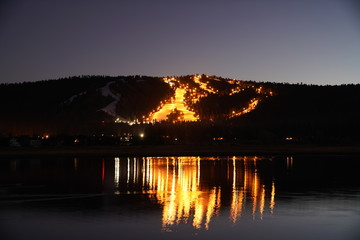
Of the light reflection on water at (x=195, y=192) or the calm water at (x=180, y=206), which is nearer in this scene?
the calm water at (x=180, y=206)

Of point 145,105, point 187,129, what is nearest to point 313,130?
point 187,129

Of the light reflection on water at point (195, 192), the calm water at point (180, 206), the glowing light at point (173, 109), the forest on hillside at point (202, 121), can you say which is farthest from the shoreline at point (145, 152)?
the glowing light at point (173, 109)

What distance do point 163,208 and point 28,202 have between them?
6.62 meters

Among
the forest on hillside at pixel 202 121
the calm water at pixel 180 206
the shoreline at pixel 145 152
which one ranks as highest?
the forest on hillside at pixel 202 121

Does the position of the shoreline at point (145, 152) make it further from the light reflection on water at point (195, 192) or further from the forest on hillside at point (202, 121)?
the light reflection on water at point (195, 192)

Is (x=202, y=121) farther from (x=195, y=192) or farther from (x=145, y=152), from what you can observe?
(x=195, y=192)

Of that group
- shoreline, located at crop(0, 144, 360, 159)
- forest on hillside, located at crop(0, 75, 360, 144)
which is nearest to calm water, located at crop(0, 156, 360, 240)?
Answer: shoreline, located at crop(0, 144, 360, 159)

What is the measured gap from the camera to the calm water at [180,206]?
1894cm

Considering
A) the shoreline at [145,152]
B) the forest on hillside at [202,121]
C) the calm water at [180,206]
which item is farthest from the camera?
the forest on hillside at [202,121]

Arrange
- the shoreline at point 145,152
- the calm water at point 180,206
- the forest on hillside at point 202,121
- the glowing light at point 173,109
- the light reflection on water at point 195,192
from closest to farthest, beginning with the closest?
the calm water at point 180,206, the light reflection on water at point 195,192, the shoreline at point 145,152, the forest on hillside at point 202,121, the glowing light at point 173,109

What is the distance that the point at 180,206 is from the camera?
2414cm

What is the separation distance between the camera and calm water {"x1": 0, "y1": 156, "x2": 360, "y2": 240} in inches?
746

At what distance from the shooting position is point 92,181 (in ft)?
114

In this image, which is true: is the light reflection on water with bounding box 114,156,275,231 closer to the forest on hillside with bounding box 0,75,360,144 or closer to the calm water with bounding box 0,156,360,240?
the calm water with bounding box 0,156,360,240
